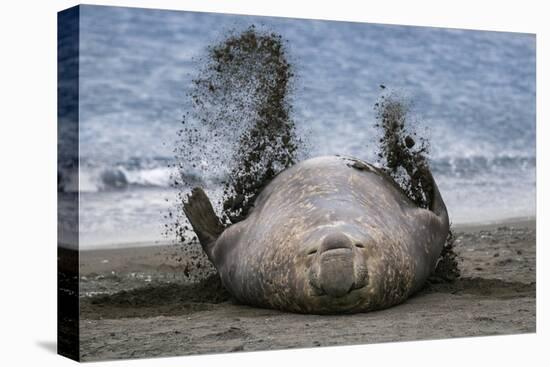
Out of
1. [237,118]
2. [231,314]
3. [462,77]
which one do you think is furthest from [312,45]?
[231,314]

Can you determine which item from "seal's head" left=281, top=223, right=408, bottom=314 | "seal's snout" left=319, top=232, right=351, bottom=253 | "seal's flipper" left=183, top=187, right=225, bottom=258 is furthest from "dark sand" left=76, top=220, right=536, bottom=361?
"seal's snout" left=319, top=232, right=351, bottom=253

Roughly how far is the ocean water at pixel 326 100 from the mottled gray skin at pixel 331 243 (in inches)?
18.8

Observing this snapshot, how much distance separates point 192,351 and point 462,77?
13.2 feet

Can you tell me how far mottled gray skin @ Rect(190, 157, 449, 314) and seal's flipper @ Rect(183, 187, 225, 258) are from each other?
0.08m

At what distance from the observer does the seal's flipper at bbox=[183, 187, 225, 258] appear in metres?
10.3

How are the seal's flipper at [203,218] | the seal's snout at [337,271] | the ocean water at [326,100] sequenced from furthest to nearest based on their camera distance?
the seal's flipper at [203,218]
the ocean water at [326,100]
the seal's snout at [337,271]

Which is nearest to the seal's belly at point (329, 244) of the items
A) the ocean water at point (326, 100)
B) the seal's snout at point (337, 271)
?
the seal's snout at point (337, 271)

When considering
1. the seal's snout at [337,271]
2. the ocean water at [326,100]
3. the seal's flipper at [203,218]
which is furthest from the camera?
the seal's flipper at [203,218]

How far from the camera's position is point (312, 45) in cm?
1010

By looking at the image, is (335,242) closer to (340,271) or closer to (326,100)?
(340,271)

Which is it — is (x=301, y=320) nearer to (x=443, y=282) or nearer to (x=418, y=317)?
(x=418, y=317)

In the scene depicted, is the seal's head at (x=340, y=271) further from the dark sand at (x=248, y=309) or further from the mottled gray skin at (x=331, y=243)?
the dark sand at (x=248, y=309)

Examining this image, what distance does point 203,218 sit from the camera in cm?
1041

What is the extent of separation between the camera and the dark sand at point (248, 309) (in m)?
8.69
